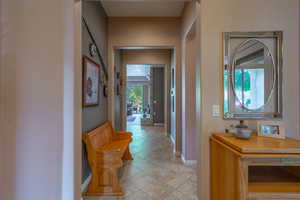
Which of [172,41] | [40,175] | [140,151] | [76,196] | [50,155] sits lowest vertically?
[140,151]

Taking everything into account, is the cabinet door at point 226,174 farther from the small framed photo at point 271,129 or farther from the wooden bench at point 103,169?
the wooden bench at point 103,169

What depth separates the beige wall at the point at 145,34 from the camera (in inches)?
133

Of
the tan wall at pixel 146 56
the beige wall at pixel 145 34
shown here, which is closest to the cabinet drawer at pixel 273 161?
the beige wall at pixel 145 34

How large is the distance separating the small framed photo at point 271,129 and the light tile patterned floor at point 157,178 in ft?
4.02

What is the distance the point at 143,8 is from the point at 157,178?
3.17 m

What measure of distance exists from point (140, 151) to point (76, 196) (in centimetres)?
231

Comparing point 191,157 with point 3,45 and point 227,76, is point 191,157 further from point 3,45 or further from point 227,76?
point 3,45

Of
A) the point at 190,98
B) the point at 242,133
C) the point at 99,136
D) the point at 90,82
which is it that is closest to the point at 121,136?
the point at 99,136

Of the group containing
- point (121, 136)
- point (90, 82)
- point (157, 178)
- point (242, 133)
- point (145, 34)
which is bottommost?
point (157, 178)

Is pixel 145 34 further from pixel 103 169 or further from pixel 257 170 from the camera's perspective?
pixel 257 170

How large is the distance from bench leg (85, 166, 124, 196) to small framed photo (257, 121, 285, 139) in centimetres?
178

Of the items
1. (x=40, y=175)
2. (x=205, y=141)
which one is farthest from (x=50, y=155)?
(x=205, y=141)

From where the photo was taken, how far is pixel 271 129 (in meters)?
1.46

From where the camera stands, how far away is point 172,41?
3459mm
